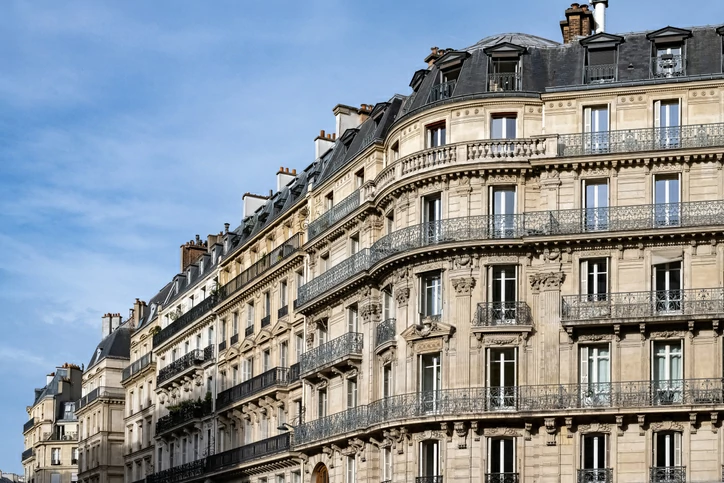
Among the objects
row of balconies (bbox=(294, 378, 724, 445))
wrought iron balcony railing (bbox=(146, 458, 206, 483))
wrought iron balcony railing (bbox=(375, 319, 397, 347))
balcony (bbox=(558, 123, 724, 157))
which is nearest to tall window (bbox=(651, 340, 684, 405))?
row of balconies (bbox=(294, 378, 724, 445))

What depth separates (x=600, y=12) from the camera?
4331cm

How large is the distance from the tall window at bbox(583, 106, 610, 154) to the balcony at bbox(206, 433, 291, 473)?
17.0 m

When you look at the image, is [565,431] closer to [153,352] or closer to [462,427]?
[462,427]

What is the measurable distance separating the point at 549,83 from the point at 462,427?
35.6 feet

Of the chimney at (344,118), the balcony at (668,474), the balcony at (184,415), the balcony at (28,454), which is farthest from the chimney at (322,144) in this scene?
the balcony at (28,454)

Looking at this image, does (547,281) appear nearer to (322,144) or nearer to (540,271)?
(540,271)

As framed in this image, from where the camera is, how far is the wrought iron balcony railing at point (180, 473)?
192ft

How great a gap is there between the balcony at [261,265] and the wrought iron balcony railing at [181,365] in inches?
141

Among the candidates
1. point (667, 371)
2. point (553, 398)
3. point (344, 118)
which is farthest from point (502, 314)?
point (344, 118)

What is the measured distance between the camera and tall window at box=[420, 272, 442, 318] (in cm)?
3938

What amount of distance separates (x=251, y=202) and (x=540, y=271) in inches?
1046

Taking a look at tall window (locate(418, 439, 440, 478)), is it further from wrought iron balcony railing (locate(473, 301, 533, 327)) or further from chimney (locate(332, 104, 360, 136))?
chimney (locate(332, 104, 360, 136))

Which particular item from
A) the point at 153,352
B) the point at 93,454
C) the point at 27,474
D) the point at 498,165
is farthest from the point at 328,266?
the point at 27,474

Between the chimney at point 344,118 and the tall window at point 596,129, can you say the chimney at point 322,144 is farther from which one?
the tall window at point 596,129
